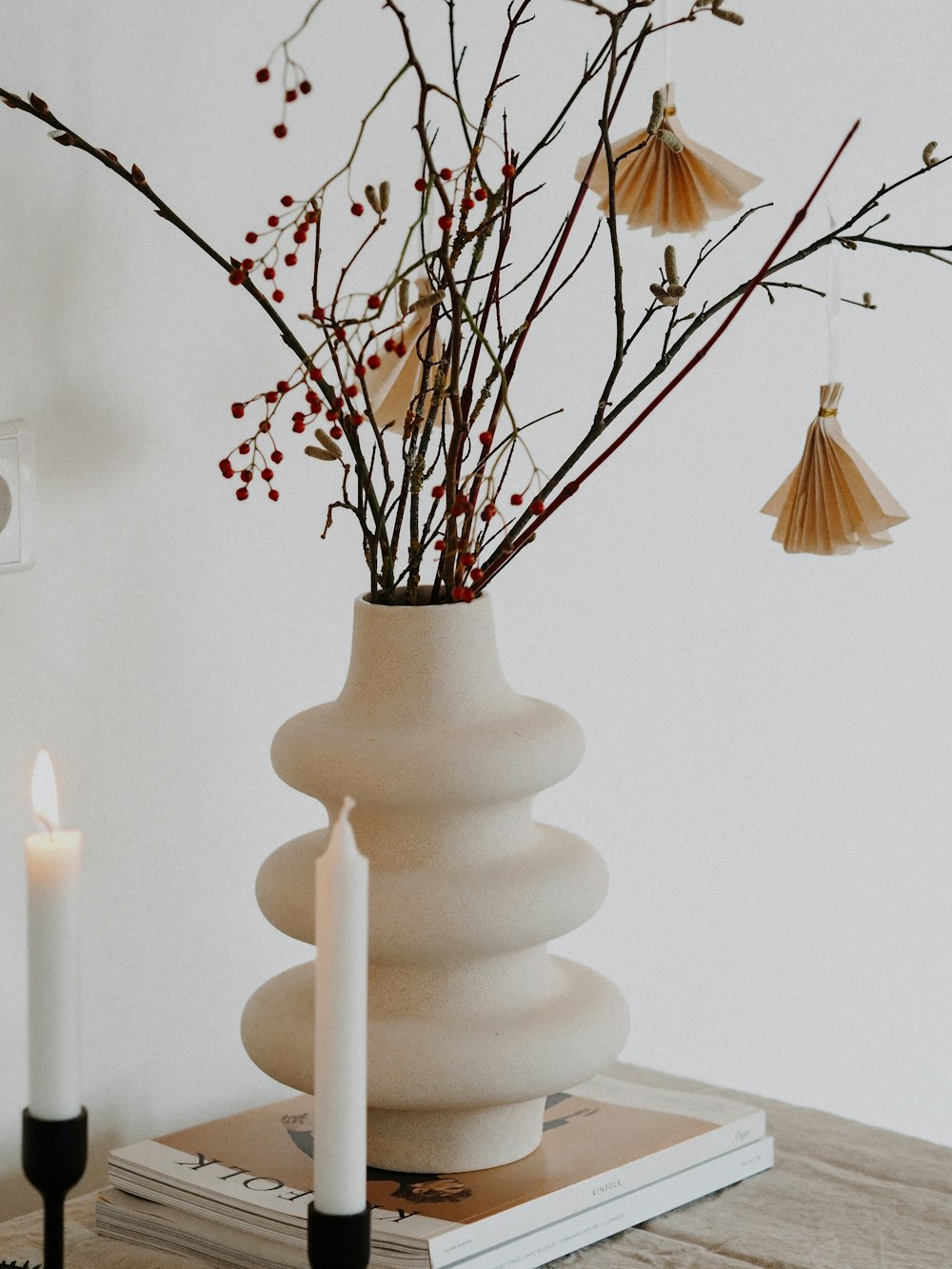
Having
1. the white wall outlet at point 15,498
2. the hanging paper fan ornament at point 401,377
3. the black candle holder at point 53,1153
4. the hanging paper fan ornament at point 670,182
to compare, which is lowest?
the black candle holder at point 53,1153

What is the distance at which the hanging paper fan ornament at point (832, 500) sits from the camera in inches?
37.3

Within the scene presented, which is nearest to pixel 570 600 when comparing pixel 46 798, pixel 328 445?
pixel 328 445

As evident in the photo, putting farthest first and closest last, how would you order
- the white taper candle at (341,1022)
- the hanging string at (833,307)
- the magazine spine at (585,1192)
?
1. the hanging string at (833,307)
2. the magazine spine at (585,1192)
3. the white taper candle at (341,1022)

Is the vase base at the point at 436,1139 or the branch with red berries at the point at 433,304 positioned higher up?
the branch with red berries at the point at 433,304

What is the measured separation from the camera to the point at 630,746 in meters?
1.36

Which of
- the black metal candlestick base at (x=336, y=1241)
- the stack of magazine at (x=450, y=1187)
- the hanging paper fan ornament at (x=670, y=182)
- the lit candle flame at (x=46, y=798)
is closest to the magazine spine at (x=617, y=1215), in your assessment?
the stack of magazine at (x=450, y=1187)

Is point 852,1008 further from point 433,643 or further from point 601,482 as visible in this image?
point 433,643

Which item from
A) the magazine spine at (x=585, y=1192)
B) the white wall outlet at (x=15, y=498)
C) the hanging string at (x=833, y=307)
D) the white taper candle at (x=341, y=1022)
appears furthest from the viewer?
the hanging string at (x=833, y=307)

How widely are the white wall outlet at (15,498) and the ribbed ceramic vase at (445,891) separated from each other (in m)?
0.19

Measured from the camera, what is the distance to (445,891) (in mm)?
835

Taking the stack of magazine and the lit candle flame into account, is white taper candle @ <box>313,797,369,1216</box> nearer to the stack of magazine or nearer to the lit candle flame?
the lit candle flame

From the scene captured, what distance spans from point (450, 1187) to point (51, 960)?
37 cm

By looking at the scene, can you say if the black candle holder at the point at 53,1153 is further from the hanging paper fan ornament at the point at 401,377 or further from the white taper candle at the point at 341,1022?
the hanging paper fan ornament at the point at 401,377

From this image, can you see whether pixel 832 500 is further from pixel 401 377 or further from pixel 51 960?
pixel 51 960
